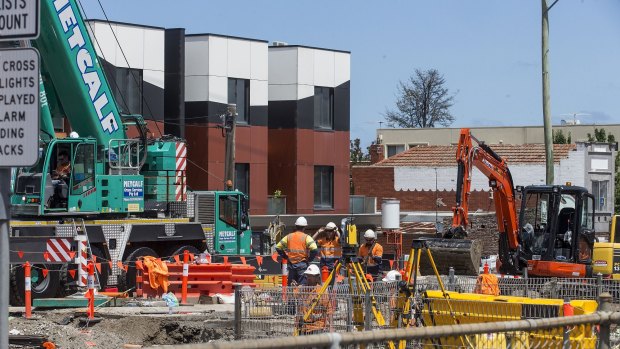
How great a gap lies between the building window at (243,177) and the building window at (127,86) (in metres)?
5.86

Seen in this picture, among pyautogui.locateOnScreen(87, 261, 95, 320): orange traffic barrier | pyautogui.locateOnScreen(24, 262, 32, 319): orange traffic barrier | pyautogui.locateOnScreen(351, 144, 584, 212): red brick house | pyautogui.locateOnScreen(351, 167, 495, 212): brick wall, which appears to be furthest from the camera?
pyautogui.locateOnScreen(351, 167, 495, 212): brick wall

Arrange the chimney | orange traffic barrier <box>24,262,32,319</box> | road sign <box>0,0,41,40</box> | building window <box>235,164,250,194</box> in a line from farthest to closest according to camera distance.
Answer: the chimney
building window <box>235,164,250,194</box>
orange traffic barrier <box>24,262,32,319</box>
road sign <box>0,0,41,40</box>

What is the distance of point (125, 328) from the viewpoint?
17.5 meters

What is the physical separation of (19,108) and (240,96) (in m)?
41.8

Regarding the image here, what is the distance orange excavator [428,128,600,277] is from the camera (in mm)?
22844

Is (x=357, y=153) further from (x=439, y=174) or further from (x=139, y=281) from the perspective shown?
(x=139, y=281)

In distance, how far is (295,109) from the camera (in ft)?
163

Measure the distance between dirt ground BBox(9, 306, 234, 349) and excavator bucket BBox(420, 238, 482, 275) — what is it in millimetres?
5209

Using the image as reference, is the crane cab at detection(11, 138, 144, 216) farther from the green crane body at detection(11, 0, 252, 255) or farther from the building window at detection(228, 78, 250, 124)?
the building window at detection(228, 78, 250, 124)

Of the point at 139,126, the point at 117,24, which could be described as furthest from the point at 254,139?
the point at 139,126

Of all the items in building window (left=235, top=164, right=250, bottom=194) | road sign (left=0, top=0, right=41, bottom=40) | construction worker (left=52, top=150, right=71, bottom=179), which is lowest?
road sign (left=0, top=0, right=41, bottom=40)

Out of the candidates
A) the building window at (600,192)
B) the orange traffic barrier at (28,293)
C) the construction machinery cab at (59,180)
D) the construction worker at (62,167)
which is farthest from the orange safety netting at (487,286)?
the building window at (600,192)

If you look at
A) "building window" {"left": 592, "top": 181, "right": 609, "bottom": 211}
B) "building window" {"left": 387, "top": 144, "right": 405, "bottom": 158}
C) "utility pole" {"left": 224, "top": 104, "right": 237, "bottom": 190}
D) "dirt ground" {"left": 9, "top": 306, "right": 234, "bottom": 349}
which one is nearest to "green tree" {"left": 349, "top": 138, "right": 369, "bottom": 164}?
"building window" {"left": 387, "top": 144, "right": 405, "bottom": 158}

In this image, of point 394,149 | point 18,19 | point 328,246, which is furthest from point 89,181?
point 394,149
